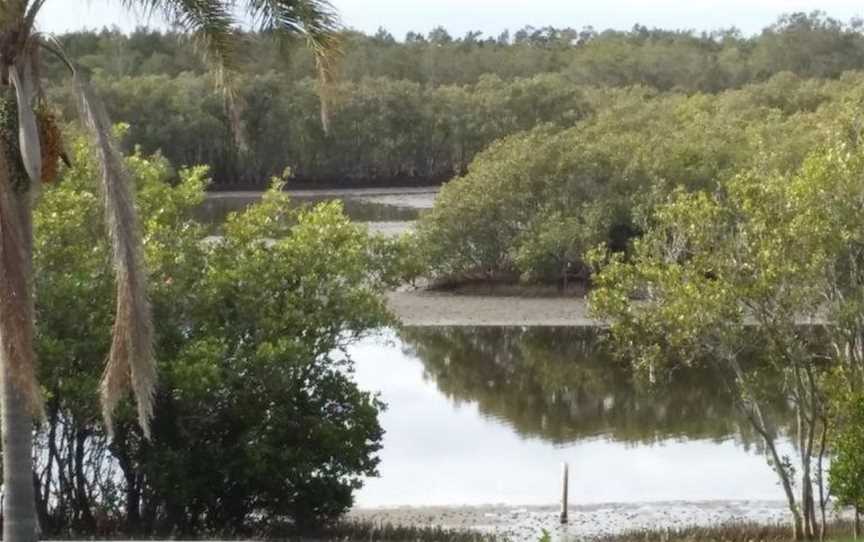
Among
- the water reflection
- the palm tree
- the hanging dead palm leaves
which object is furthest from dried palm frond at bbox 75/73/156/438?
the water reflection

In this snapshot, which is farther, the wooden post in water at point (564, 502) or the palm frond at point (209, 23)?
the wooden post in water at point (564, 502)

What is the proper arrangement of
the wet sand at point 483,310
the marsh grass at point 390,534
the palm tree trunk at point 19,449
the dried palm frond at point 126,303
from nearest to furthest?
the dried palm frond at point 126,303, the palm tree trunk at point 19,449, the marsh grass at point 390,534, the wet sand at point 483,310

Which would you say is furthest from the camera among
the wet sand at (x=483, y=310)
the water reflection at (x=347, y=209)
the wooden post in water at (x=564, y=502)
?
the water reflection at (x=347, y=209)

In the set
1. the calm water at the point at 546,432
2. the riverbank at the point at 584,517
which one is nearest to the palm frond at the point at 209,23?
the riverbank at the point at 584,517

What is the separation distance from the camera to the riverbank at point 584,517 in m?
22.6

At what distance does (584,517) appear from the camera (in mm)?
23875

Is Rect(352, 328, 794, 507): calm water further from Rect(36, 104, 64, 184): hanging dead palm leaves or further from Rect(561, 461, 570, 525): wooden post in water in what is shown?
Rect(36, 104, 64, 184): hanging dead palm leaves

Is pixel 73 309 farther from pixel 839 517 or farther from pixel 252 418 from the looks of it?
pixel 839 517

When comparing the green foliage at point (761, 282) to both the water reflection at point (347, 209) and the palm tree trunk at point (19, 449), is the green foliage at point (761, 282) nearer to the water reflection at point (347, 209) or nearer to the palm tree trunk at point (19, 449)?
the palm tree trunk at point (19, 449)

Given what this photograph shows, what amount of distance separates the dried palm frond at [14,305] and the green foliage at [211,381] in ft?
23.0

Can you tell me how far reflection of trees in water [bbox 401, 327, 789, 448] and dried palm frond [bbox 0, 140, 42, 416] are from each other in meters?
14.9

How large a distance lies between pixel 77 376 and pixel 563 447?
1168 centimetres

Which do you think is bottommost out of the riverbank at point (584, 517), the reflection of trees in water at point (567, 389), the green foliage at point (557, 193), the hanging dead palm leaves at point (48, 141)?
the reflection of trees in water at point (567, 389)

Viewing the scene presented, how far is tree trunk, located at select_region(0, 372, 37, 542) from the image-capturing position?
13.5 metres
